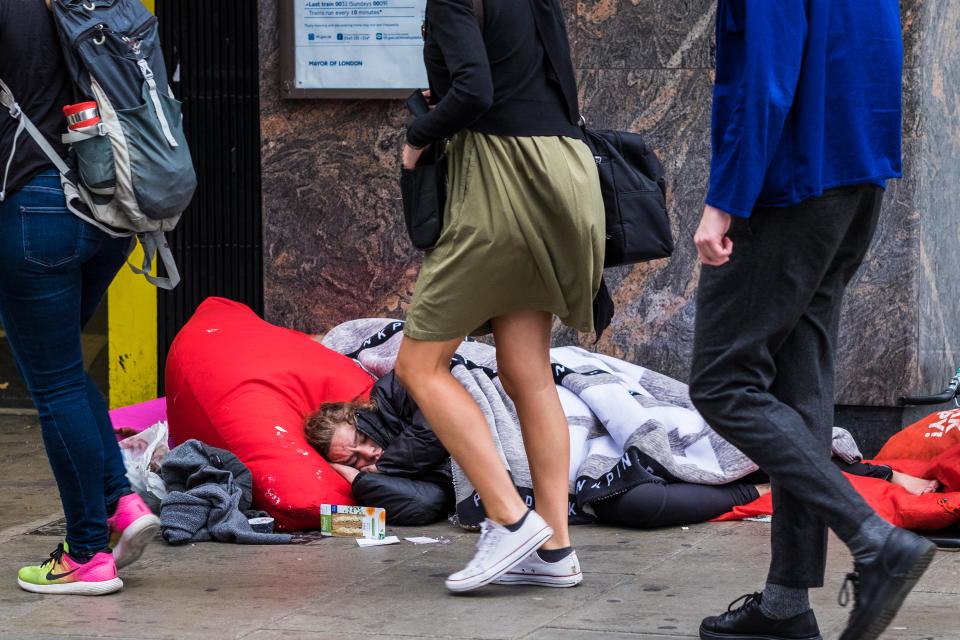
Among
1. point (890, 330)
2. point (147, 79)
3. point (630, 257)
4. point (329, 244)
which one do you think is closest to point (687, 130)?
point (890, 330)

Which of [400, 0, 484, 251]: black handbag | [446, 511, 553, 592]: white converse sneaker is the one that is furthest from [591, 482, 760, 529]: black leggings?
[400, 0, 484, 251]: black handbag

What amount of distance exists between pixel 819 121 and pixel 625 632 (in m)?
1.30

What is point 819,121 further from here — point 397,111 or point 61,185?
point 397,111

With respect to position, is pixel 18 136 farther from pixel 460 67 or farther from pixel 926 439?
pixel 926 439

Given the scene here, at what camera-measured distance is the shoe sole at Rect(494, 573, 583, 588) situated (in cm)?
403

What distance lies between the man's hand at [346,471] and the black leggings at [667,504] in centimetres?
85

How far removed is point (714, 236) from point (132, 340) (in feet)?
14.9

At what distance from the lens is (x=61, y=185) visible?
3.86 metres

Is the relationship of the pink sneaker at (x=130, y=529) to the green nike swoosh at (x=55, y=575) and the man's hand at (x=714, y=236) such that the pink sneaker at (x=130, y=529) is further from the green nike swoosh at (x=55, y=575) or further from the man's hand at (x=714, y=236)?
the man's hand at (x=714, y=236)

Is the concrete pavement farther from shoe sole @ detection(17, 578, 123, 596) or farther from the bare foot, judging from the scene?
the bare foot

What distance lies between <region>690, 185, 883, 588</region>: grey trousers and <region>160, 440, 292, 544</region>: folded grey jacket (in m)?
1.99

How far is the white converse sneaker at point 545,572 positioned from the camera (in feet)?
13.2

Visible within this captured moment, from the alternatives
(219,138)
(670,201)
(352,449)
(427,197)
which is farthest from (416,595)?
(219,138)

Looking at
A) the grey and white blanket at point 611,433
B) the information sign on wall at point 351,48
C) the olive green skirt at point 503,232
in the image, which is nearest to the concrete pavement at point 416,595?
the grey and white blanket at point 611,433
